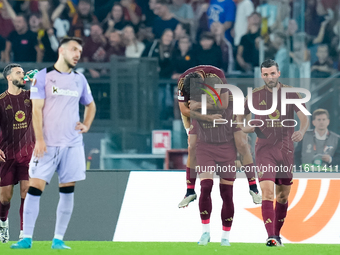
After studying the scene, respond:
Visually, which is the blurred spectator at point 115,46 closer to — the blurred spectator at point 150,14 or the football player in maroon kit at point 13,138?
the blurred spectator at point 150,14

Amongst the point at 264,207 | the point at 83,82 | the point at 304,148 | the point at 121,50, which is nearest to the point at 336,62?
the point at 304,148

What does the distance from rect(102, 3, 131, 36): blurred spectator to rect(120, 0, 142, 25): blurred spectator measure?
10 centimetres

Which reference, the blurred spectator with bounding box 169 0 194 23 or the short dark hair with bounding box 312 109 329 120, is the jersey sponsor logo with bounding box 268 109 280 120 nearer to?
the short dark hair with bounding box 312 109 329 120

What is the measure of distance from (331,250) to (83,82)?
9.54 ft

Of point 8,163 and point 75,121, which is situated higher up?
point 75,121

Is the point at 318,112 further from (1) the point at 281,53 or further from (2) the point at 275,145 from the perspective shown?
(2) the point at 275,145

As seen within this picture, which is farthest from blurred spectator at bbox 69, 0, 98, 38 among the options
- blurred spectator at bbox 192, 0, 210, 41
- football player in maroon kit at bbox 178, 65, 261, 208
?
football player in maroon kit at bbox 178, 65, 261, 208

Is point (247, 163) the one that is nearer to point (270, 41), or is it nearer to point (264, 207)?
point (264, 207)

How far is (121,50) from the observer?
35.5ft

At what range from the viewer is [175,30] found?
10.7m

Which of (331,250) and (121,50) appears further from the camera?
(121,50)

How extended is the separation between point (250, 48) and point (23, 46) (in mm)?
3750

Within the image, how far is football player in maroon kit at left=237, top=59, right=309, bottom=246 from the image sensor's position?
22.6 ft

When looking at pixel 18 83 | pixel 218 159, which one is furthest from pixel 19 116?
pixel 218 159
